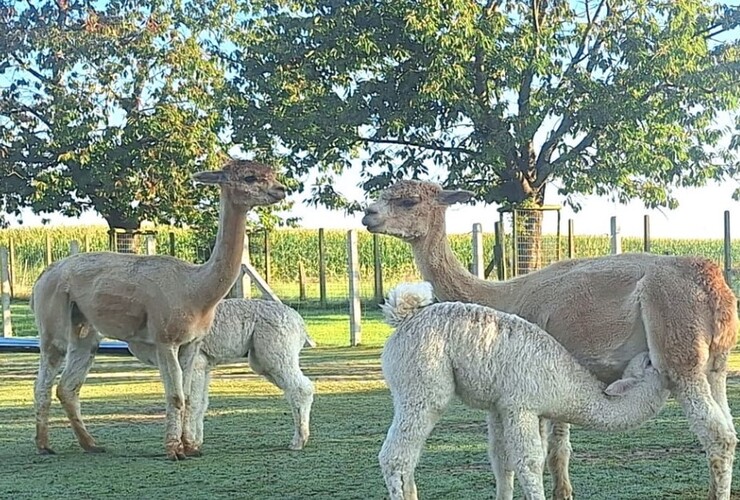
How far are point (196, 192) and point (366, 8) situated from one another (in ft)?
21.2

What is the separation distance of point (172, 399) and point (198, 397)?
1.67 feet

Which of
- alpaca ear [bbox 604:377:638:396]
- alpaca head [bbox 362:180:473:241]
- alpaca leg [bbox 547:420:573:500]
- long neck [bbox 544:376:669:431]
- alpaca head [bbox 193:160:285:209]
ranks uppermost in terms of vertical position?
alpaca head [bbox 193:160:285:209]

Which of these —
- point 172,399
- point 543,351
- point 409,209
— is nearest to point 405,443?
point 543,351

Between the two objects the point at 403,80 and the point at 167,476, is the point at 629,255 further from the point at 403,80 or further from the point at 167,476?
the point at 403,80

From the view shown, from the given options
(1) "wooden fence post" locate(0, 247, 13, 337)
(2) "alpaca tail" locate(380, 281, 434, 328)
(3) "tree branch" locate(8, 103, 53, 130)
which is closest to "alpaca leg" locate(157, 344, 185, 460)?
(2) "alpaca tail" locate(380, 281, 434, 328)

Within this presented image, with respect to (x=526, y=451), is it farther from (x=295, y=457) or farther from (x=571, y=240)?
(x=571, y=240)

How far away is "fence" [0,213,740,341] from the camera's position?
19016 mm

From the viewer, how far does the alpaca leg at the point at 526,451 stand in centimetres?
519

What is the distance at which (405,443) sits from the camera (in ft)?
17.2

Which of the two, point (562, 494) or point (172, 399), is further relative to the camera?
point (172, 399)

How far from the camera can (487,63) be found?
20.3 meters

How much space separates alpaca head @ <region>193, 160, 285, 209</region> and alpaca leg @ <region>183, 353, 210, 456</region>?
4.62 ft

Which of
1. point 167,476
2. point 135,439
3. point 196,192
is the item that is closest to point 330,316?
point 196,192

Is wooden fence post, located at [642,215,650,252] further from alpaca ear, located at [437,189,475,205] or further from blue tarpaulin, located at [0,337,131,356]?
alpaca ear, located at [437,189,475,205]
